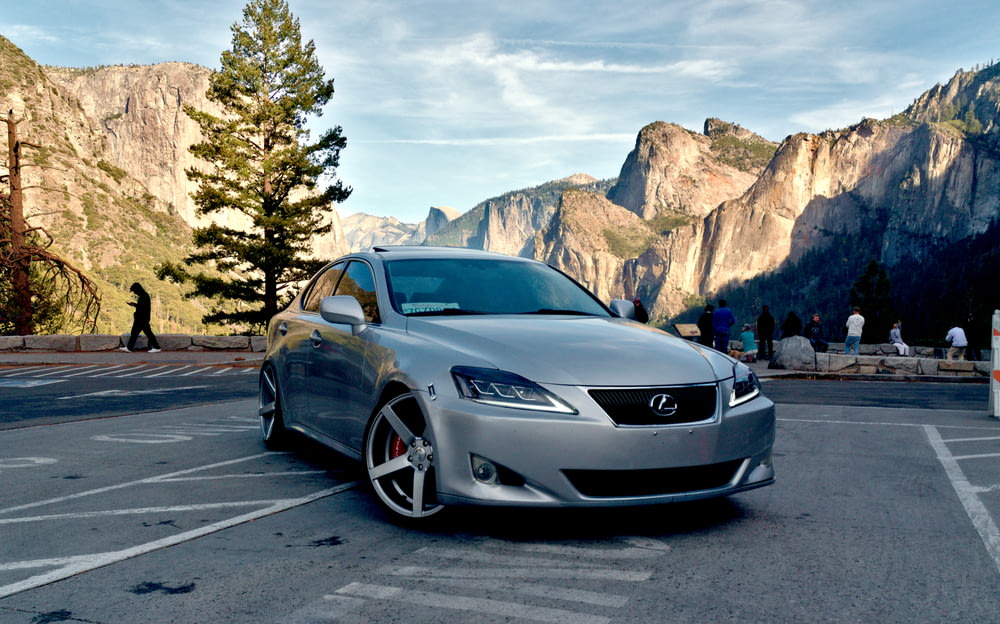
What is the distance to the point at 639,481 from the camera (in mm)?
3926

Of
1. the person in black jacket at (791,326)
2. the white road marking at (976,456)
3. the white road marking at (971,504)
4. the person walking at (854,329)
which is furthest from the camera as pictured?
the person in black jacket at (791,326)

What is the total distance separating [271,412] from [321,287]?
1188mm

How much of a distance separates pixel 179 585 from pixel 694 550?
2.21 meters

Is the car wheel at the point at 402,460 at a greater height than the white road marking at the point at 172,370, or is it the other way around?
the car wheel at the point at 402,460

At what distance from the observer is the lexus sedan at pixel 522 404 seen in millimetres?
3820

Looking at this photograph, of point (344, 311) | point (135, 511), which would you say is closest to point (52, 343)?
point (135, 511)

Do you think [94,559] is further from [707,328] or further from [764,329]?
[764,329]

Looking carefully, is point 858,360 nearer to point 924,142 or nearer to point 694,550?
point 694,550

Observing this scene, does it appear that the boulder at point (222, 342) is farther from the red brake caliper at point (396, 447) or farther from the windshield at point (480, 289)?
the red brake caliper at point (396, 447)

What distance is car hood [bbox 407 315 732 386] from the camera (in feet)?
13.0

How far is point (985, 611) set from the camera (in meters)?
3.04

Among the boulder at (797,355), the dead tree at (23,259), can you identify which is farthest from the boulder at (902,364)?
the dead tree at (23,259)

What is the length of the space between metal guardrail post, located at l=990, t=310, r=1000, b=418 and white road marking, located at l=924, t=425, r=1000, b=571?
2683 millimetres

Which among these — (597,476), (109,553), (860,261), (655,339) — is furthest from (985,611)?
(860,261)
